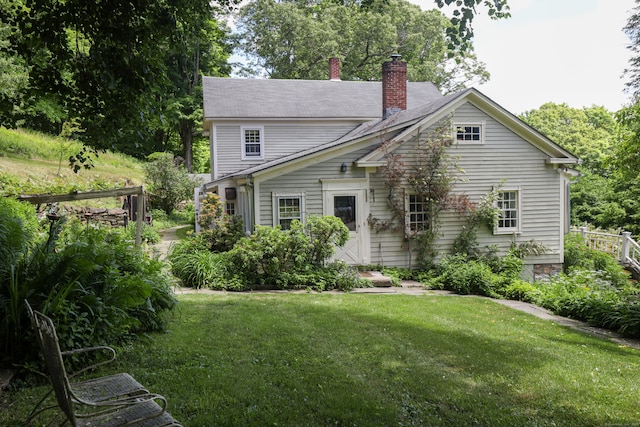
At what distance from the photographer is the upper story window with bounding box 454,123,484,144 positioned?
46.9 ft

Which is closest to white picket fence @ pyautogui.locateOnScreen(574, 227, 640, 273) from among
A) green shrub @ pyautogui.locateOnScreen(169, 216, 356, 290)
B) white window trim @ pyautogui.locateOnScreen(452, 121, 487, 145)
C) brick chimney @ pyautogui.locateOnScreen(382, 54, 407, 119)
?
white window trim @ pyautogui.locateOnScreen(452, 121, 487, 145)

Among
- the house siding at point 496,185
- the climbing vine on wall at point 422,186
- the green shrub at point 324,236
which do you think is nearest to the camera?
the green shrub at point 324,236

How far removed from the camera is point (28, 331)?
4.61m

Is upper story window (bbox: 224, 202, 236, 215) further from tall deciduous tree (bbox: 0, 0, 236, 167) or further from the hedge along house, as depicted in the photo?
tall deciduous tree (bbox: 0, 0, 236, 167)

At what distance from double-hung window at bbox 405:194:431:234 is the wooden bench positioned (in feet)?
36.5

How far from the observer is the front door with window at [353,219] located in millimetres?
13586

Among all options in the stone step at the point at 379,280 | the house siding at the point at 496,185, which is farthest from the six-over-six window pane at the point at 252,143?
the stone step at the point at 379,280

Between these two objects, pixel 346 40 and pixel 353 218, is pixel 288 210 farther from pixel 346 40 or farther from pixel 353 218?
pixel 346 40

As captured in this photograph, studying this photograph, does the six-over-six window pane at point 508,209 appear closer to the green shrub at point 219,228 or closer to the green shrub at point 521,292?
the green shrub at point 521,292

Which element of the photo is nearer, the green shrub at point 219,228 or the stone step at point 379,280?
the stone step at point 379,280

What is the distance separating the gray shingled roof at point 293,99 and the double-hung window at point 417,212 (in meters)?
7.40

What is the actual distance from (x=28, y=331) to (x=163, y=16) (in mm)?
3707

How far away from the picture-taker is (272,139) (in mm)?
19844

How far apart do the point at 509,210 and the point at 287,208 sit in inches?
262
